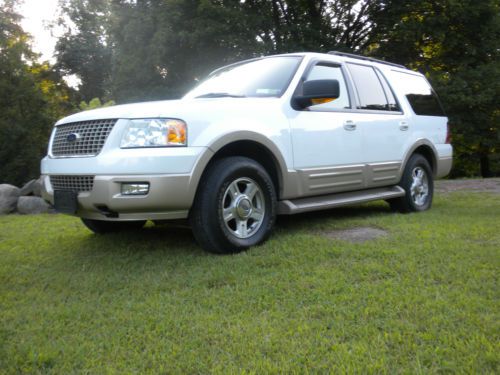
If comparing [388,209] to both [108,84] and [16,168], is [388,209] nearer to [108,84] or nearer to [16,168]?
[16,168]

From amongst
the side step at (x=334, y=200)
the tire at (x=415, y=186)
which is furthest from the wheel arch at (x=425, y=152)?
the side step at (x=334, y=200)

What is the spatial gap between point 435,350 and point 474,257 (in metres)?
1.72

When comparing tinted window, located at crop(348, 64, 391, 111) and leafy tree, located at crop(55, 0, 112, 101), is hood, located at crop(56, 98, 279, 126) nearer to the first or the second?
tinted window, located at crop(348, 64, 391, 111)

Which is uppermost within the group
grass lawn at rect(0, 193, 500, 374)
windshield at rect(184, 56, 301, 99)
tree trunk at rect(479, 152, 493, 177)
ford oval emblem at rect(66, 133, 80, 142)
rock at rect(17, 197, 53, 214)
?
windshield at rect(184, 56, 301, 99)

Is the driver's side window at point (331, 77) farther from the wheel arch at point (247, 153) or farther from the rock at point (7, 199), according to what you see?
the rock at point (7, 199)

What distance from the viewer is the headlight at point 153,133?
11.8 ft

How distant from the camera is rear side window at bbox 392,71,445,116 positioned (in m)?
6.20

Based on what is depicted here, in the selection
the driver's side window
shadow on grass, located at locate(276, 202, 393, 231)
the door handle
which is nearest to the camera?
the driver's side window

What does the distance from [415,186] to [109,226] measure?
12.7 feet

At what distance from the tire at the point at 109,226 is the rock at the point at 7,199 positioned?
3620mm

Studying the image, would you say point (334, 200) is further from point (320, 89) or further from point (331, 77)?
point (331, 77)

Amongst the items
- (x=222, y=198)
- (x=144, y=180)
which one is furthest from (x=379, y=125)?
(x=144, y=180)

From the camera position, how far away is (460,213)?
5824 millimetres

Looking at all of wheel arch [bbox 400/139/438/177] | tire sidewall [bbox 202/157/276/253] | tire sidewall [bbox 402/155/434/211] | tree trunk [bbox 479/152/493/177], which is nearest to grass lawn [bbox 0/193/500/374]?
tire sidewall [bbox 202/157/276/253]
